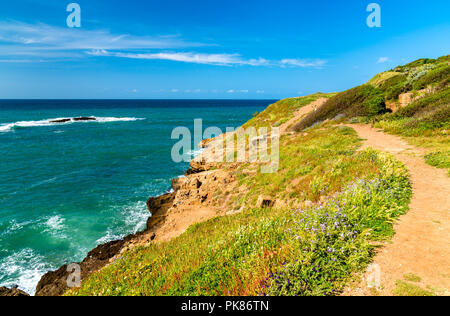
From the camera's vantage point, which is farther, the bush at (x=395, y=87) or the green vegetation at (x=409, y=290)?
the bush at (x=395, y=87)

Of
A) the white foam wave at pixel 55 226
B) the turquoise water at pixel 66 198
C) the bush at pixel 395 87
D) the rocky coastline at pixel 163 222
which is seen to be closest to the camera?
the rocky coastline at pixel 163 222

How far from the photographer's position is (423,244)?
5.55m

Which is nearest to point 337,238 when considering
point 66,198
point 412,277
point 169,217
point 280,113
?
point 412,277

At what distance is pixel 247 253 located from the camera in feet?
20.3

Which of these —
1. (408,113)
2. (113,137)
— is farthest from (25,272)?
(113,137)

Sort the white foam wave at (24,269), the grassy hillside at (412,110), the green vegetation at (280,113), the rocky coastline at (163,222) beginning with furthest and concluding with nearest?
the green vegetation at (280,113) < the grassy hillside at (412,110) < the white foam wave at (24,269) < the rocky coastline at (163,222)

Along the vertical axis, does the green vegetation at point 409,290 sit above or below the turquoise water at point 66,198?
above

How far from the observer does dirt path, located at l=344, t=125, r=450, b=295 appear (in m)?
4.45

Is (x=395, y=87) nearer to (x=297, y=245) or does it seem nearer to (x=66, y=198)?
(x=297, y=245)

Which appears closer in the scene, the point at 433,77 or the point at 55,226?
the point at 55,226

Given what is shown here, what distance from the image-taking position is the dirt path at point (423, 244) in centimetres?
445

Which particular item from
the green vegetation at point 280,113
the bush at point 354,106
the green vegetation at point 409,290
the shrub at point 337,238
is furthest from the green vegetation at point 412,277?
the green vegetation at point 280,113

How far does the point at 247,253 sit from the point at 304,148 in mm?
14580

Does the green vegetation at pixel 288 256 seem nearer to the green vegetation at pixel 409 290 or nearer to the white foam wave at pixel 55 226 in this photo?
the green vegetation at pixel 409 290
